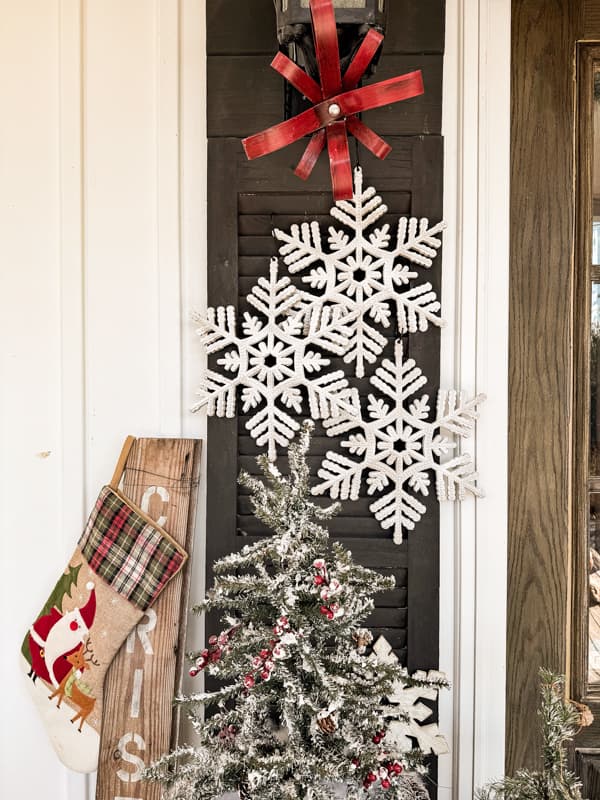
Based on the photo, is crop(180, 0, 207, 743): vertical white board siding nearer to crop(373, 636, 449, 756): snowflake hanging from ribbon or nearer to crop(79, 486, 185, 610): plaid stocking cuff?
crop(79, 486, 185, 610): plaid stocking cuff

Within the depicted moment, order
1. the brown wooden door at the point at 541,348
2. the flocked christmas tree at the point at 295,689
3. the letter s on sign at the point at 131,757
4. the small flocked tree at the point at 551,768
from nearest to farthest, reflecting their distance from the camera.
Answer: the flocked christmas tree at the point at 295,689 < the small flocked tree at the point at 551,768 < the letter s on sign at the point at 131,757 < the brown wooden door at the point at 541,348

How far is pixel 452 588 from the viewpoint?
1521 millimetres

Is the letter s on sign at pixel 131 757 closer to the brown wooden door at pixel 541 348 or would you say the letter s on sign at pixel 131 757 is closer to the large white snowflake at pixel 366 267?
the brown wooden door at pixel 541 348

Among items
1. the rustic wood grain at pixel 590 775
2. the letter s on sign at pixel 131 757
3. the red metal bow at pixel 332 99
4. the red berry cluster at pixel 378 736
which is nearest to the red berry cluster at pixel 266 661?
the red berry cluster at pixel 378 736

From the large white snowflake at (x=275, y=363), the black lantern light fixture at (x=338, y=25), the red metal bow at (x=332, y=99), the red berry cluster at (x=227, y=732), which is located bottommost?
the red berry cluster at (x=227, y=732)

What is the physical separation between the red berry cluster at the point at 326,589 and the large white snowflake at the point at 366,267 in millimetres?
563

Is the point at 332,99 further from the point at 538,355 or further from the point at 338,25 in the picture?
the point at 538,355

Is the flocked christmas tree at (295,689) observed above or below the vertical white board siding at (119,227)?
below

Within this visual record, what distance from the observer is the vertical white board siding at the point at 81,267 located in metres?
1.52

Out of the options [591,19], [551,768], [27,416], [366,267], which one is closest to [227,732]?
[551,768]

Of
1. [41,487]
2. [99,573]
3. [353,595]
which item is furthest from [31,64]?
[353,595]

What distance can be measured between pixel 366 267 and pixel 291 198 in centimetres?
27

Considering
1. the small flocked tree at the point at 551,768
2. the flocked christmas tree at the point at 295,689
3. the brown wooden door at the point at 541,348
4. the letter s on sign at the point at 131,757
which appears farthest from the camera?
the brown wooden door at the point at 541,348

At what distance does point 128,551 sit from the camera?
144 centimetres
